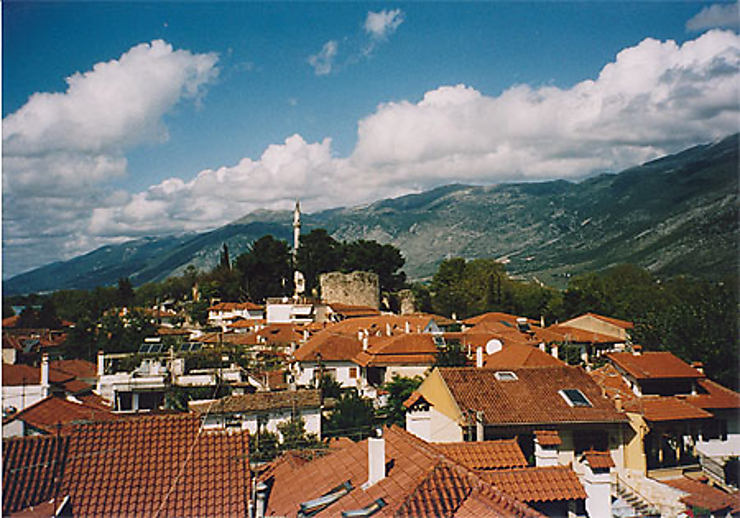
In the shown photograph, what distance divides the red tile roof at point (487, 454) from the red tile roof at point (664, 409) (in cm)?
611

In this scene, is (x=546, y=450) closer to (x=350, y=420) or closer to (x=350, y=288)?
(x=350, y=420)

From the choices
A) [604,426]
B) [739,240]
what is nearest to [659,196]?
[739,240]

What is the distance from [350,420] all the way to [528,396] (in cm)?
484

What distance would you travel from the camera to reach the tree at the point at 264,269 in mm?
46438

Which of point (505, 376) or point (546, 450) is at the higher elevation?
point (505, 376)

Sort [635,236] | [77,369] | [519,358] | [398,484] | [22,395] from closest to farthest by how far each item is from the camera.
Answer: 1. [398,484]
2. [22,395]
3. [519,358]
4. [77,369]
5. [635,236]

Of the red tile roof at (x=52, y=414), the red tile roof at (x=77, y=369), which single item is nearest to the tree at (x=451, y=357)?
the red tile roof at (x=77, y=369)

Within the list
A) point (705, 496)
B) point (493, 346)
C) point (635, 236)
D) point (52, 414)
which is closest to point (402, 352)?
point (493, 346)

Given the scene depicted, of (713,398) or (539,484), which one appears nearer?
(539,484)

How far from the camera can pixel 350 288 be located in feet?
144

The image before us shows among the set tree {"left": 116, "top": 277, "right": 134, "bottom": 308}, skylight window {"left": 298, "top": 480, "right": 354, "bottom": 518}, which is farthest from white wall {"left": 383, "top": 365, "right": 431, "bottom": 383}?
tree {"left": 116, "top": 277, "right": 134, "bottom": 308}

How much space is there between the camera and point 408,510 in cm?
504

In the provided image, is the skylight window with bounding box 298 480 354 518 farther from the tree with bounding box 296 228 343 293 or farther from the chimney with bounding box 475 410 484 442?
the tree with bounding box 296 228 343 293

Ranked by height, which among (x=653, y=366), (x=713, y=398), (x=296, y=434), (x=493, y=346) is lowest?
(x=296, y=434)
